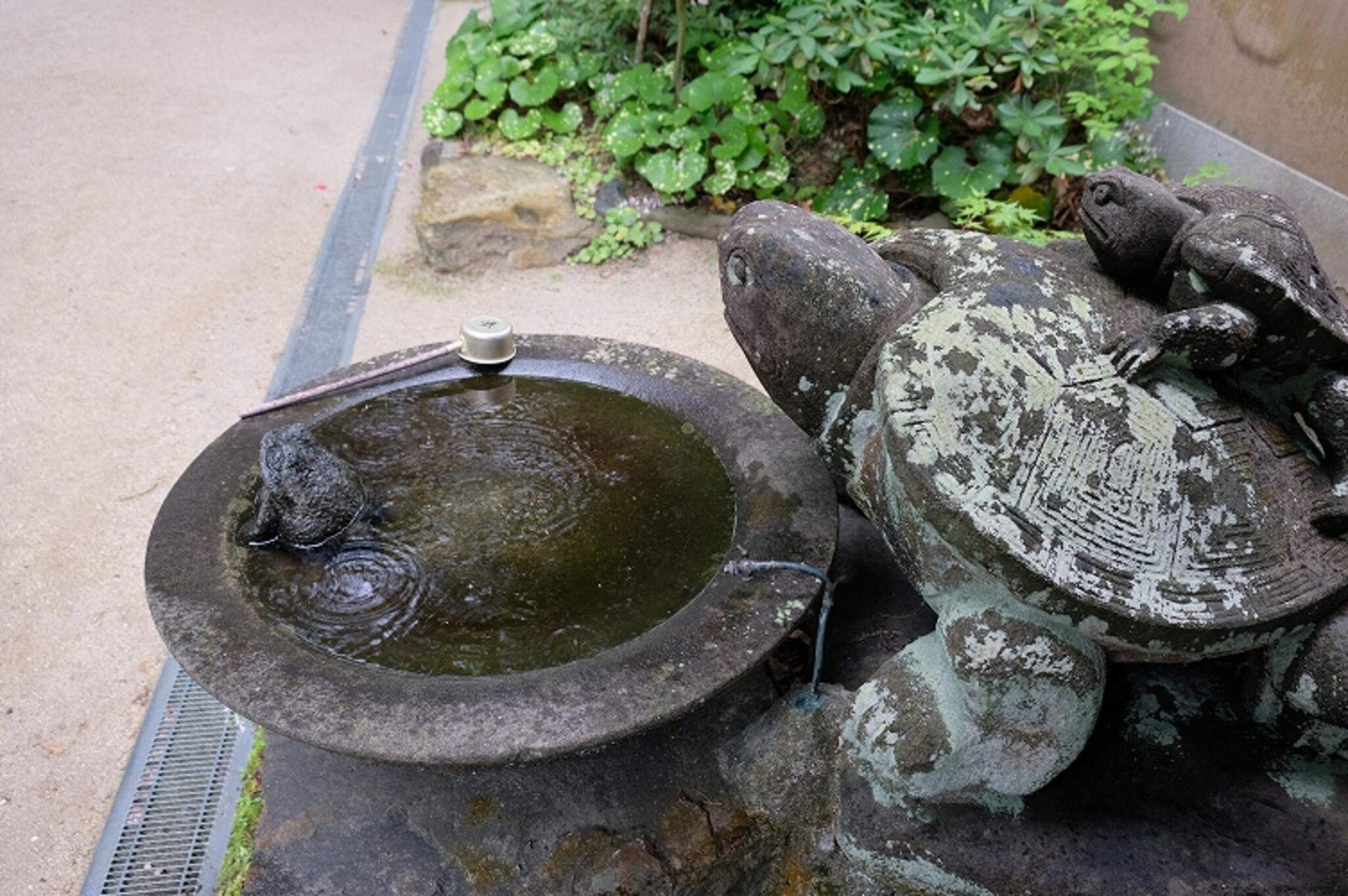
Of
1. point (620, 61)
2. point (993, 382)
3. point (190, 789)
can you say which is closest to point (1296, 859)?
point (993, 382)

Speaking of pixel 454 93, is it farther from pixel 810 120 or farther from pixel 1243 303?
pixel 1243 303

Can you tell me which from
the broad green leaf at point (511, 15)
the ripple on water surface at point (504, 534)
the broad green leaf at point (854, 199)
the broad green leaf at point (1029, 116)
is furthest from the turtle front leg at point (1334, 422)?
the broad green leaf at point (511, 15)

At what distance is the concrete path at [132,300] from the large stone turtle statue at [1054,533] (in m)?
2.12

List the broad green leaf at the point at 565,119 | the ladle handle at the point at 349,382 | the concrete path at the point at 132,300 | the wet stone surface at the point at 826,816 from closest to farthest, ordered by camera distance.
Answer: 1. the wet stone surface at the point at 826,816
2. the ladle handle at the point at 349,382
3. the concrete path at the point at 132,300
4. the broad green leaf at the point at 565,119

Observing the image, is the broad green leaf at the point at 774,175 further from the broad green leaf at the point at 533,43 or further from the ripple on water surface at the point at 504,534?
the ripple on water surface at the point at 504,534

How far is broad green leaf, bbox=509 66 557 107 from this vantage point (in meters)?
5.53

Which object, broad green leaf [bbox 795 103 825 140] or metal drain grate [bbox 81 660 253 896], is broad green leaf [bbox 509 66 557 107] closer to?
broad green leaf [bbox 795 103 825 140]

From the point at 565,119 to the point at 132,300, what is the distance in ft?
8.15

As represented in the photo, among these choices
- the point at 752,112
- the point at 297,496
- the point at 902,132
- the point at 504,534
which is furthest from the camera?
the point at 752,112

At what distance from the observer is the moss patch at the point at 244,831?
85.9 inches

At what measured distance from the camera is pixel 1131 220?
1.72 meters

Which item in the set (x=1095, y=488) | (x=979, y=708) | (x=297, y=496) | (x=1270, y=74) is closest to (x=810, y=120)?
(x=1270, y=74)

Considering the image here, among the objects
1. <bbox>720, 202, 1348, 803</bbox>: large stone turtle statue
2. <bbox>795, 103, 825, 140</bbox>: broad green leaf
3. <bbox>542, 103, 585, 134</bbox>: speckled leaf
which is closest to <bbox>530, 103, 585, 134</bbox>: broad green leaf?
<bbox>542, 103, 585, 134</bbox>: speckled leaf

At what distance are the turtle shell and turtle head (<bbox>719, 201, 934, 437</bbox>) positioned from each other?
238 mm
